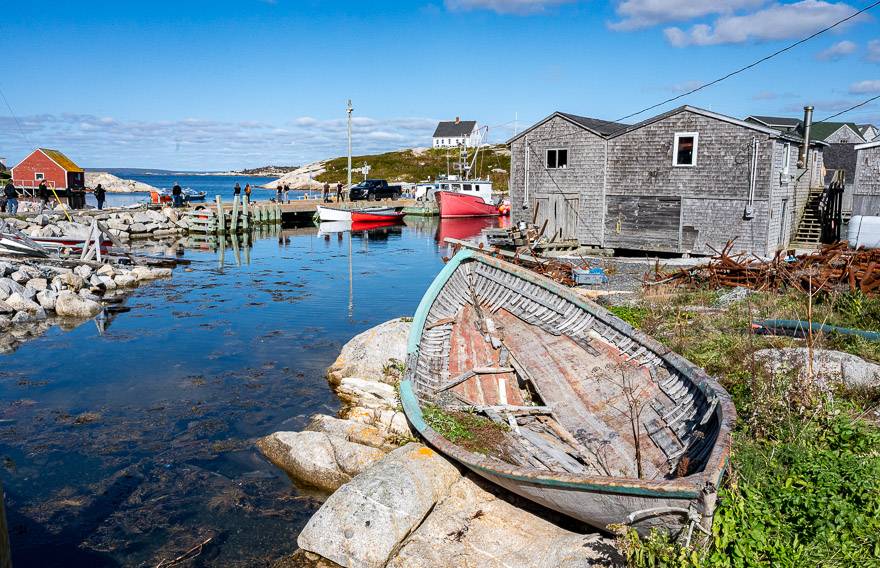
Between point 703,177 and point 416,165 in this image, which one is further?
point 416,165

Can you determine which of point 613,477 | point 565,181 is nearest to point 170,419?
point 613,477

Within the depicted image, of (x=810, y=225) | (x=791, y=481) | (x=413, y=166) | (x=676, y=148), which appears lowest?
(x=791, y=481)

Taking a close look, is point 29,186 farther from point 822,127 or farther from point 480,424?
point 822,127

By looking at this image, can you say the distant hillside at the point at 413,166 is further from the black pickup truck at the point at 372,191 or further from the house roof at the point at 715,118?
the house roof at the point at 715,118

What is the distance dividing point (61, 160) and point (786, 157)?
5826 centimetres

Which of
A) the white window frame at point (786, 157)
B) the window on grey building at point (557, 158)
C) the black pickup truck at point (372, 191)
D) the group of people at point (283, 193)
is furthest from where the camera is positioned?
the black pickup truck at point (372, 191)

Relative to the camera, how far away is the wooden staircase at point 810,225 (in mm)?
29938

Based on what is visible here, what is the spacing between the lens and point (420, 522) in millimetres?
8711

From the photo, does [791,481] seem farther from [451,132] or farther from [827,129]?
[451,132]

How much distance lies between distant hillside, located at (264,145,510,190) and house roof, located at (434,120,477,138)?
4.88m

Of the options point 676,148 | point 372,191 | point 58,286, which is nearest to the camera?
point 58,286

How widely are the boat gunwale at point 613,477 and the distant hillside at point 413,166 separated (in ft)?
297

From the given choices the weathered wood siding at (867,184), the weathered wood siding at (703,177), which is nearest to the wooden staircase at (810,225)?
the weathered wood siding at (867,184)

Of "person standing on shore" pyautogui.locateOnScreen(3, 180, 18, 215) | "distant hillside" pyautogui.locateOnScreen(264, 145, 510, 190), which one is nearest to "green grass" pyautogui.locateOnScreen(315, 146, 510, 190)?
"distant hillside" pyautogui.locateOnScreen(264, 145, 510, 190)
